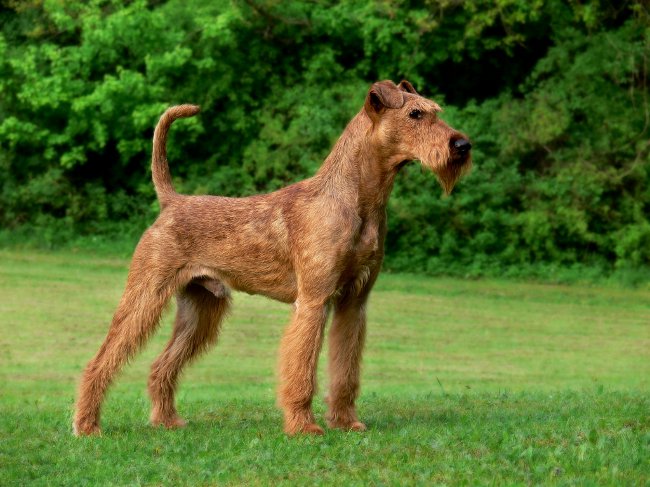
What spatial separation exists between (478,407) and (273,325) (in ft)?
21.9

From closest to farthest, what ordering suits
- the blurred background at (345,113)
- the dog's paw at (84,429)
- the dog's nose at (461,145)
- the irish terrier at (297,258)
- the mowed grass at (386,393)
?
the mowed grass at (386,393) → the dog's nose at (461,145) → the irish terrier at (297,258) → the dog's paw at (84,429) → the blurred background at (345,113)

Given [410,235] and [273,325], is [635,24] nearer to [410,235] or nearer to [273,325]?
[410,235]

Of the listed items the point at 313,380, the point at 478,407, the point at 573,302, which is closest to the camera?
the point at 313,380

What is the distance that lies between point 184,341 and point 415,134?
2111mm

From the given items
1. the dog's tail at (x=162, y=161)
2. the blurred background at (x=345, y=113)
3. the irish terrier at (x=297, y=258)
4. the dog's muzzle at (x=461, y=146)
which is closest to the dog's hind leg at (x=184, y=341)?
the irish terrier at (x=297, y=258)

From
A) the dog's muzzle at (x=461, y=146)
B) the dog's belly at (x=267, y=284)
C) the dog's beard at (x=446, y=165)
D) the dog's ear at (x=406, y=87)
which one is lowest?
the dog's belly at (x=267, y=284)

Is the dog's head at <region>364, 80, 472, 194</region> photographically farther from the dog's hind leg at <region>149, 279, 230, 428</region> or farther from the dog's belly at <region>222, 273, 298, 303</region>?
the dog's hind leg at <region>149, 279, 230, 428</region>

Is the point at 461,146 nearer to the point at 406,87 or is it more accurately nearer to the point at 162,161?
the point at 406,87

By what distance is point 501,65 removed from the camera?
2188 cm

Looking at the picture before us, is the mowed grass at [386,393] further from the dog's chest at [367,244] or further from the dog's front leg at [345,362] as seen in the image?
the dog's chest at [367,244]

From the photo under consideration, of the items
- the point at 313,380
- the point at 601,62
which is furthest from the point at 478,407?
the point at 601,62

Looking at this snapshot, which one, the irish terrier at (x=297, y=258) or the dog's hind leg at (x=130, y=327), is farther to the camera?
the dog's hind leg at (x=130, y=327)

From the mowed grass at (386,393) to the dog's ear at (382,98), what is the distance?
1.94 meters

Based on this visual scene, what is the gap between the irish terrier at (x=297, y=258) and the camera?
642 centimetres
